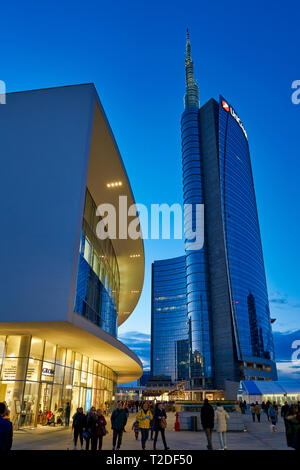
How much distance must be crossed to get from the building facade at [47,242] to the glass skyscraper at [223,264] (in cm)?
7560

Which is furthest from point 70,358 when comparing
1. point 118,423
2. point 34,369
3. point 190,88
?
point 190,88

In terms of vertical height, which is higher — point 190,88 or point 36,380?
point 190,88

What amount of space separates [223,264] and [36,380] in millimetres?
83249

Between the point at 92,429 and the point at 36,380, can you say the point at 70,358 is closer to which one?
the point at 36,380

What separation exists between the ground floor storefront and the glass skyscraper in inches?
2931

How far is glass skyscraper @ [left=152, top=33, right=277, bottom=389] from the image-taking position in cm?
9231

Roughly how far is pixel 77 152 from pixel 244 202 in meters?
99.5

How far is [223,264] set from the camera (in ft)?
319

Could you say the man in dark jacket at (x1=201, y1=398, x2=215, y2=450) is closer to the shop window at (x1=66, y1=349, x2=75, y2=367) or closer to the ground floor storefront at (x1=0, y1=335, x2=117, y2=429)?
the ground floor storefront at (x1=0, y1=335, x2=117, y2=429)
